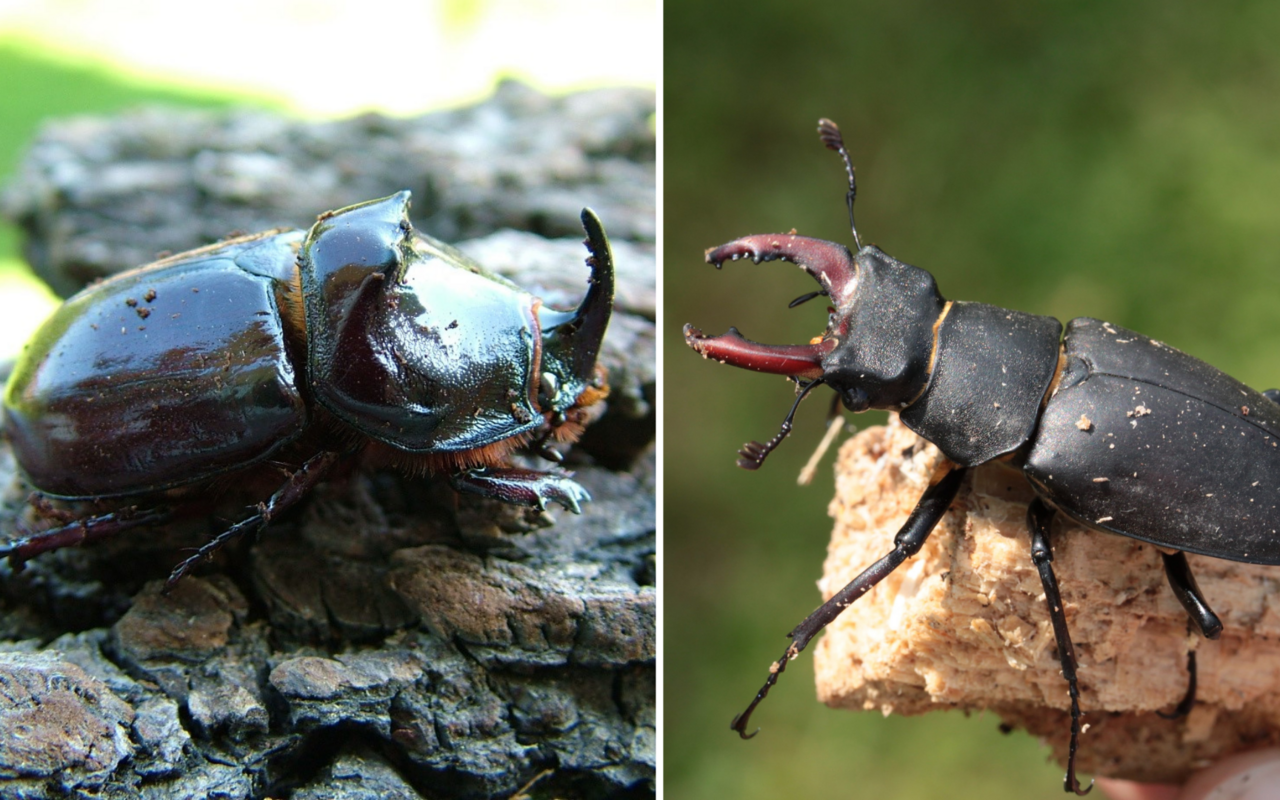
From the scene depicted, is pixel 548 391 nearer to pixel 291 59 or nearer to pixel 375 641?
pixel 375 641

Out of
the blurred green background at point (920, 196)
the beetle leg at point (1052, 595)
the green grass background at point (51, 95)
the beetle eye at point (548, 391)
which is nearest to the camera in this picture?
the beetle leg at point (1052, 595)

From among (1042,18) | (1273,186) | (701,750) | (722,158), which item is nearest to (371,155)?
(722,158)

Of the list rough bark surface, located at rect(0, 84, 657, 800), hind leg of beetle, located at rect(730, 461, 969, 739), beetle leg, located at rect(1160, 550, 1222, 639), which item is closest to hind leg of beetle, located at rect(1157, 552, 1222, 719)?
beetle leg, located at rect(1160, 550, 1222, 639)

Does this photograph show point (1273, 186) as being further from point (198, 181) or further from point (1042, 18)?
point (198, 181)

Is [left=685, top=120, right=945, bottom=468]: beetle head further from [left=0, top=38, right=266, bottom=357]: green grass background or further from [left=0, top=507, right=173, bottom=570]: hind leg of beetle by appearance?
[left=0, top=38, right=266, bottom=357]: green grass background

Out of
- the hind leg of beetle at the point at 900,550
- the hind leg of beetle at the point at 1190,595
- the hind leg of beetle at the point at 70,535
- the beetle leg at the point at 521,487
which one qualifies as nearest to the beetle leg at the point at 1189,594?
the hind leg of beetle at the point at 1190,595

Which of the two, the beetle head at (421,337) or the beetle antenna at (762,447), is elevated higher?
the beetle head at (421,337)

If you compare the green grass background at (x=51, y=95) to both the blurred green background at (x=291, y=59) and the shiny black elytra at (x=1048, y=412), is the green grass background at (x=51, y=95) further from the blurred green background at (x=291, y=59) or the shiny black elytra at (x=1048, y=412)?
the shiny black elytra at (x=1048, y=412)
